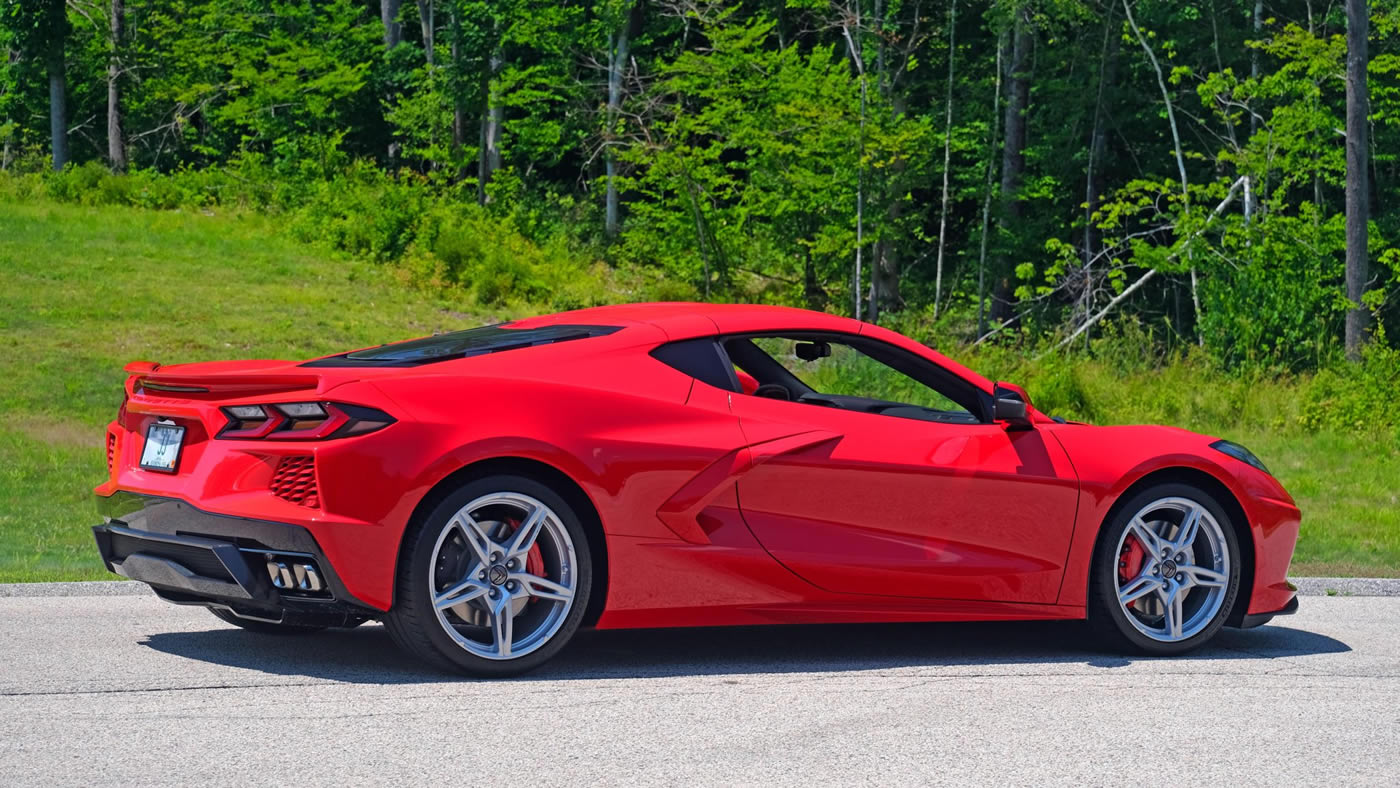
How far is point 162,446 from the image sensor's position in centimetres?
570

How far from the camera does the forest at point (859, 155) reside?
2603 cm

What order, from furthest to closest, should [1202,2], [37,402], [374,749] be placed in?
1. [1202,2]
2. [37,402]
3. [374,749]

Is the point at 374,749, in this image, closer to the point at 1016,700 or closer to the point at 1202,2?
the point at 1016,700

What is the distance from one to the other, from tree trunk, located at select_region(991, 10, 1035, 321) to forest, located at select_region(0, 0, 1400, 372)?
7cm

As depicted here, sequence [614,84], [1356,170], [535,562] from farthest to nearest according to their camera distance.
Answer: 1. [614,84]
2. [1356,170]
3. [535,562]

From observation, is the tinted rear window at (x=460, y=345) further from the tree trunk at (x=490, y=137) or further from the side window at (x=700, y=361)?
the tree trunk at (x=490, y=137)

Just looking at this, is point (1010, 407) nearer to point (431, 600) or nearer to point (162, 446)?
point (431, 600)

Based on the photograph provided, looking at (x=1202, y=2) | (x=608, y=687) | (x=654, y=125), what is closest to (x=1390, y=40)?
(x=1202, y=2)

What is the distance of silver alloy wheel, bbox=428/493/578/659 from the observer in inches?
216

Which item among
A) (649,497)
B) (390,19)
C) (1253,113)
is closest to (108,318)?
(1253,113)

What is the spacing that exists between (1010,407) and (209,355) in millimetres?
16412

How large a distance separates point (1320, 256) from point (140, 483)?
23.4 metres

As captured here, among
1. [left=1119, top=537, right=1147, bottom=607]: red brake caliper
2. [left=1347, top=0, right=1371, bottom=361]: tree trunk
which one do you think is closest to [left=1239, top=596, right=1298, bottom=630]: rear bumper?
[left=1119, top=537, right=1147, bottom=607]: red brake caliper

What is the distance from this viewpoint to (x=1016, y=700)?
561 cm
